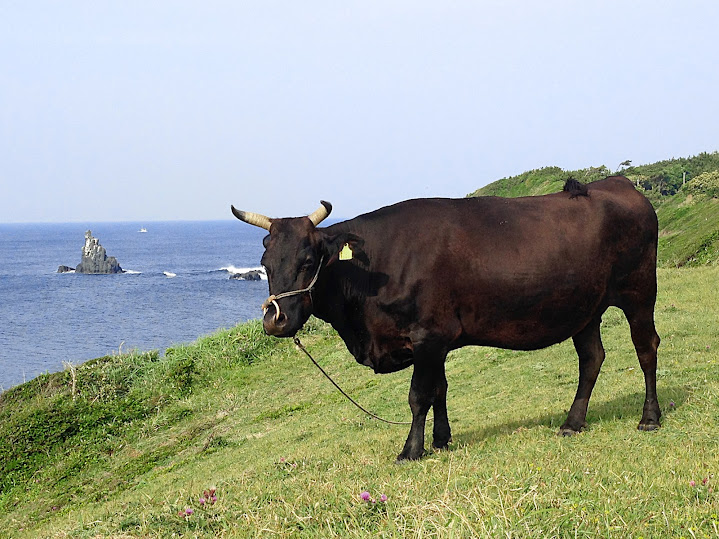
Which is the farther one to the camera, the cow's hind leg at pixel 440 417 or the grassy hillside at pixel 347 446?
the cow's hind leg at pixel 440 417

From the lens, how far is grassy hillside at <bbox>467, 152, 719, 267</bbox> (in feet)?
96.5

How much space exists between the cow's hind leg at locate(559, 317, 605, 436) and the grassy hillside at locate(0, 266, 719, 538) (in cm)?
23

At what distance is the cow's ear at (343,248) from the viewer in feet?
24.5

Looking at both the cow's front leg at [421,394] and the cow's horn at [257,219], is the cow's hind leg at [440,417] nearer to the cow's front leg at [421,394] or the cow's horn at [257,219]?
the cow's front leg at [421,394]

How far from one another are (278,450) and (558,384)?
472 centimetres

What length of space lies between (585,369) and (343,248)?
3.25 metres

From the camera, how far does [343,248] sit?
7488 millimetres

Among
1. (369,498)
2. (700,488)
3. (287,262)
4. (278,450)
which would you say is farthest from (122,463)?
(700,488)

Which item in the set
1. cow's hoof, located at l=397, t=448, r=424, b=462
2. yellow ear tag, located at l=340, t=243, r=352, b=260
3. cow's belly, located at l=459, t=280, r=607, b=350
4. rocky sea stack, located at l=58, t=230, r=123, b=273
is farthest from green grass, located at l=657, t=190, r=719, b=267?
rocky sea stack, located at l=58, t=230, r=123, b=273

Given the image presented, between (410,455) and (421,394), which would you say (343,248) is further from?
(410,455)

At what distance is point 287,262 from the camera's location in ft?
23.7

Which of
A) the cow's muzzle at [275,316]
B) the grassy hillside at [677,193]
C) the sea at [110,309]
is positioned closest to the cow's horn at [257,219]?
the cow's muzzle at [275,316]

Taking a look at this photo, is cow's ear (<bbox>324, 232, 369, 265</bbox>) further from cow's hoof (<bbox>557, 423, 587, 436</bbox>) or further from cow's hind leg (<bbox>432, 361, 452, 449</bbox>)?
cow's hoof (<bbox>557, 423, 587, 436</bbox>)

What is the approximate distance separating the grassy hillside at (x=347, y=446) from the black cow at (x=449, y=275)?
101 centimetres
